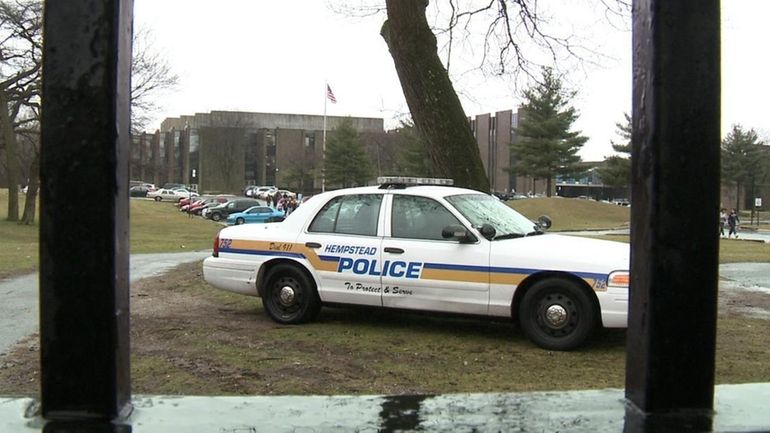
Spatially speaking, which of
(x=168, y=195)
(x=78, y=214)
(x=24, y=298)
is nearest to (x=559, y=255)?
(x=78, y=214)

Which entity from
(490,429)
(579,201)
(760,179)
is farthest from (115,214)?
(760,179)

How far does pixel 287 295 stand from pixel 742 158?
71155mm

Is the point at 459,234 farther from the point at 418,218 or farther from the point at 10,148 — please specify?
the point at 10,148

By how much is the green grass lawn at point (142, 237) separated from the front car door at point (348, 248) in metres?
7.87

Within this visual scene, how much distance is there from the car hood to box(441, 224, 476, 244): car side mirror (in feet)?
0.78

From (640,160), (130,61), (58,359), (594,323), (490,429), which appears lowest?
(594,323)

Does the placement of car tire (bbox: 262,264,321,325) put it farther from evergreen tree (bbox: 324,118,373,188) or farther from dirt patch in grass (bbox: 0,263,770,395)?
evergreen tree (bbox: 324,118,373,188)

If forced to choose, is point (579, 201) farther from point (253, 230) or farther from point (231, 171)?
point (231, 171)

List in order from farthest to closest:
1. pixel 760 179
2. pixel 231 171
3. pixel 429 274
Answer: pixel 231 171 < pixel 760 179 < pixel 429 274

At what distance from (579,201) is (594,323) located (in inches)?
2059

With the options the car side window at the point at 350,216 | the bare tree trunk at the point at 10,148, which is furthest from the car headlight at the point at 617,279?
the bare tree trunk at the point at 10,148

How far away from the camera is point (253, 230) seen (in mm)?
8008

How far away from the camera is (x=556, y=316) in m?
6.35

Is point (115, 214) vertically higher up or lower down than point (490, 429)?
higher up
